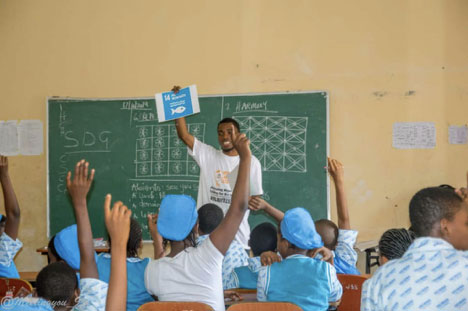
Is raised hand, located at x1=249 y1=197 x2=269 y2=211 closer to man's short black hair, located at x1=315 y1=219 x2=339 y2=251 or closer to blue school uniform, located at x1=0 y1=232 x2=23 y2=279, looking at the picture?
man's short black hair, located at x1=315 y1=219 x2=339 y2=251

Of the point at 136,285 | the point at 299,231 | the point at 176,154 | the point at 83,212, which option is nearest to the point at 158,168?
the point at 176,154

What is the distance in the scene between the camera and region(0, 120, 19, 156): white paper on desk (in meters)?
5.68

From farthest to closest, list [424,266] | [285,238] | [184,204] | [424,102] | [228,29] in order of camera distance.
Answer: [228,29], [424,102], [285,238], [184,204], [424,266]

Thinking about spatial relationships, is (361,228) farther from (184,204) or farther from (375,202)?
(184,204)

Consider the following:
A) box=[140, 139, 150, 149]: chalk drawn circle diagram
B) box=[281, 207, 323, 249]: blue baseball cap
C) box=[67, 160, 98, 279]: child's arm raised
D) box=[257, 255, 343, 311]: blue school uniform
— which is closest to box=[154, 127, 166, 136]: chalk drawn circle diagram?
box=[140, 139, 150, 149]: chalk drawn circle diagram

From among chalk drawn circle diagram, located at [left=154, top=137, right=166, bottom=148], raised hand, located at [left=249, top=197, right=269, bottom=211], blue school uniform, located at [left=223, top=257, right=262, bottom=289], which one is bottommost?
blue school uniform, located at [left=223, top=257, right=262, bottom=289]

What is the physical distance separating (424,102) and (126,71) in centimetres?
A: 312

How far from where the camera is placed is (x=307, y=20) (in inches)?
203

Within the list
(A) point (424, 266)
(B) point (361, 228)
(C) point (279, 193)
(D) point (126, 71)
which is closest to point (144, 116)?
(D) point (126, 71)

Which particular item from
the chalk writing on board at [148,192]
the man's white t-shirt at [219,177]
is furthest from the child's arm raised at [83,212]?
the chalk writing on board at [148,192]

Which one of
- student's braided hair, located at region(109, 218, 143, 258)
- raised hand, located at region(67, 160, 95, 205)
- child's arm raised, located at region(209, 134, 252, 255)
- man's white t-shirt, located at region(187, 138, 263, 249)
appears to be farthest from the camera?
man's white t-shirt, located at region(187, 138, 263, 249)

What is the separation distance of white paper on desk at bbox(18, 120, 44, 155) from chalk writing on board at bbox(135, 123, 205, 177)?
1.15 metres

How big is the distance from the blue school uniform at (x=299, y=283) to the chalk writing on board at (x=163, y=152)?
3064 mm

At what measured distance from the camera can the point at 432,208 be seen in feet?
5.19
